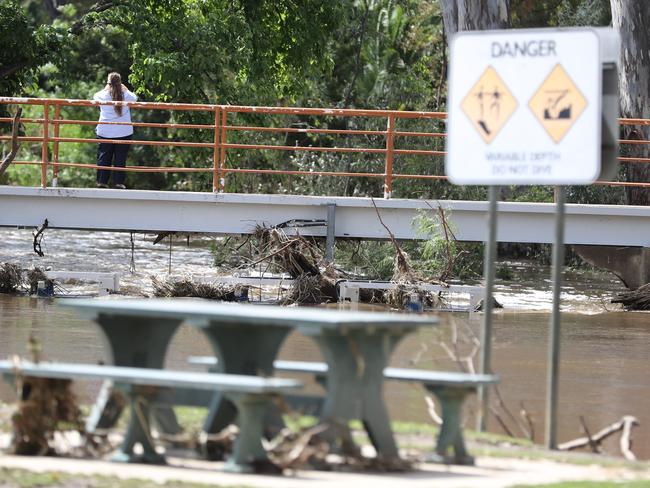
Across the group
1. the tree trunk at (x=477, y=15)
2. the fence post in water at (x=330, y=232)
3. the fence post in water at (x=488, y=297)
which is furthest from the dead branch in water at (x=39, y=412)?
the tree trunk at (x=477, y=15)

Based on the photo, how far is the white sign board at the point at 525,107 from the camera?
7.73 m

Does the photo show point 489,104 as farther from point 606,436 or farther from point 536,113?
point 606,436

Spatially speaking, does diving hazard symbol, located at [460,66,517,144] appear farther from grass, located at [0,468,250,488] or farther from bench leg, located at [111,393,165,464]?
grass, located at [0,468,250,488]

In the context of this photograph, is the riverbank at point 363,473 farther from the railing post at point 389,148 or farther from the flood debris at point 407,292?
the railing post at point 389,148

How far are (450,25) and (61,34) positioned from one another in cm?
728

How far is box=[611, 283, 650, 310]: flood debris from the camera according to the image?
1914cm

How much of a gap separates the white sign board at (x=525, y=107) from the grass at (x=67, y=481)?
9.46 ft

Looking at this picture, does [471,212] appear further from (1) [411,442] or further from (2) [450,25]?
(1) [411,442]

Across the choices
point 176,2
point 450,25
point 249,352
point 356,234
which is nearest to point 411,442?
point 249,352

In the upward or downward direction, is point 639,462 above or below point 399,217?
below

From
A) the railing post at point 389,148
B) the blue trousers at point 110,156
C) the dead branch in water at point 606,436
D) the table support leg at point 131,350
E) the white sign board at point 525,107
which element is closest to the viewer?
the table support leg at point 131,350

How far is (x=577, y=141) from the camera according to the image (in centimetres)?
776

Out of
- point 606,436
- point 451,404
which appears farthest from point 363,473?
point 606,436

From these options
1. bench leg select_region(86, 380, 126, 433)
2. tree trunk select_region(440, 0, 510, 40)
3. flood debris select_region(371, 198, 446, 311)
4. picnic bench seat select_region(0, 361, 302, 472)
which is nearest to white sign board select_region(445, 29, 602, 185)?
picnic bench seat select_region(0, 361, 302, 472)
